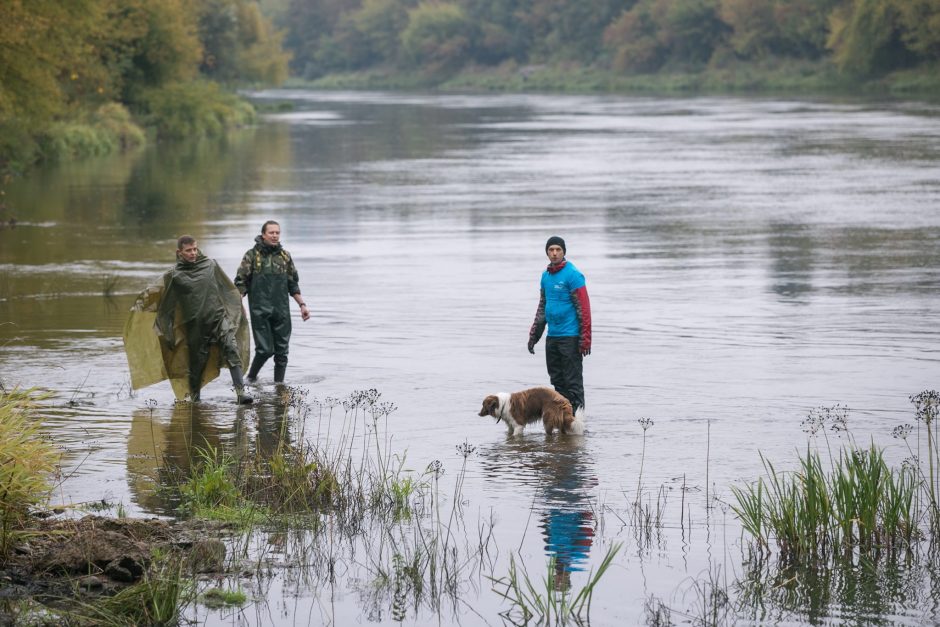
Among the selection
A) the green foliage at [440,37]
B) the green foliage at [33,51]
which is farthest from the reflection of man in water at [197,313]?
the green foliage at [440,37]

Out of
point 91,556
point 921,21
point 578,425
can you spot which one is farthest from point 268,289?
point 921,21

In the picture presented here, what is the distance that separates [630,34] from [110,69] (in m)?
84.6

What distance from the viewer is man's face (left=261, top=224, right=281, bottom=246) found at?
1284 centimetres

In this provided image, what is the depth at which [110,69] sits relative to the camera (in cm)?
5853

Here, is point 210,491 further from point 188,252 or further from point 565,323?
point 188,252

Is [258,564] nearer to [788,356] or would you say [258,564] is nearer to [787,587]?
→ [787,587]

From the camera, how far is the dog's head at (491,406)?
11.4 meters

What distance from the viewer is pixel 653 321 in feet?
55.8

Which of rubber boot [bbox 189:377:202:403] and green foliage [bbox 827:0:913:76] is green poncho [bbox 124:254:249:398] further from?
green foliage [bbox 827:0:913:76]

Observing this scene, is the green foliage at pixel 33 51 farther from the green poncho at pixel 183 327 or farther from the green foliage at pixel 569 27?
the green foliage at pixel 569 27

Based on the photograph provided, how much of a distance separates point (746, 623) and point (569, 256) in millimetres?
15729

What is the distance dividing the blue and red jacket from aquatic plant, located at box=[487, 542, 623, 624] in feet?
11.5

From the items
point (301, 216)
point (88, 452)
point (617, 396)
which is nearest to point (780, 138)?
point (301, 216)

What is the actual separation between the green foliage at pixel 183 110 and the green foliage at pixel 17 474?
2126 inches
